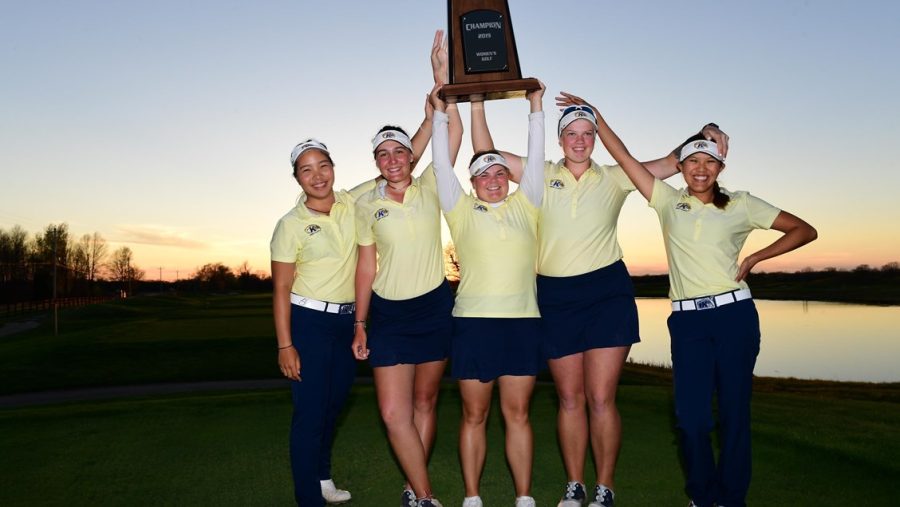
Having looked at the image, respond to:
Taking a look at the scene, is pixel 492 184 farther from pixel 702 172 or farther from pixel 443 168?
pixel 702 172

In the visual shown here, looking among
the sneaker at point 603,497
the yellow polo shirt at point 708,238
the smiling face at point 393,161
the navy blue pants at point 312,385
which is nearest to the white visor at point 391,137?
the smiling face at point 393,161

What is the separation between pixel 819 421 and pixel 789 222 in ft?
11.2

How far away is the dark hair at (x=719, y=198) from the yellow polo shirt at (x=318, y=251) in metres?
2.28

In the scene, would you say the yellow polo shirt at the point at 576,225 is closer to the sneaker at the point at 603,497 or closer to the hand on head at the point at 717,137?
the hand on head at the point at 717,137

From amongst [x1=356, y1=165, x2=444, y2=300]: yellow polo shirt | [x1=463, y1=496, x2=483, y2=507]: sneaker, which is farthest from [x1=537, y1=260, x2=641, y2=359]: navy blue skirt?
[x1=463, y1=496, x2=483, y2=507]: sneaker

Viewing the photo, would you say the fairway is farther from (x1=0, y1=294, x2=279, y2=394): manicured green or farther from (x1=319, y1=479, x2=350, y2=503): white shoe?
(x1=0, y1=294, x2=279, y2=394): manicured green

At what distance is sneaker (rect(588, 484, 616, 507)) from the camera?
441cm

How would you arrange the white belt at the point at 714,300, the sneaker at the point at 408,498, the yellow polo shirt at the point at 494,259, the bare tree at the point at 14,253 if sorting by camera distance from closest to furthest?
the yellow polo shirt at the point at 494,259 → the white belt at the point at 714,300 → the sneaker at the point at 408,498 → the bare tree at the point at 14,253

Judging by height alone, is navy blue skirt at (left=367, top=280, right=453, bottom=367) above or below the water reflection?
above

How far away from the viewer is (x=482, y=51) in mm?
4820

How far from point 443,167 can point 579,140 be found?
935mm

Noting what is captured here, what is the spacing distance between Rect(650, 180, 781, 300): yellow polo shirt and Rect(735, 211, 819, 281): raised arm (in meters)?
0.06

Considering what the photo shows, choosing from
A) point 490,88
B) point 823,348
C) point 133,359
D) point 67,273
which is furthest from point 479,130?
point 67,273

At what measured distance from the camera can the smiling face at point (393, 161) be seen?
4414 millimetres
